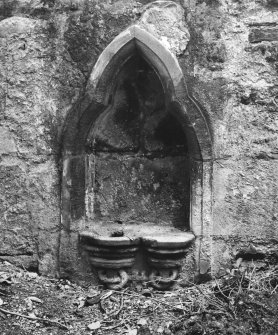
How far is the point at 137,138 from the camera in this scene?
155 inches

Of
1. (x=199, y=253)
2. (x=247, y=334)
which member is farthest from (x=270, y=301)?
(x=199, y=253)

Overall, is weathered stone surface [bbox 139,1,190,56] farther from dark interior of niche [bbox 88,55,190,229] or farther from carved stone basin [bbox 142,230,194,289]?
carved stone basin [bbox 142,230,194,289]

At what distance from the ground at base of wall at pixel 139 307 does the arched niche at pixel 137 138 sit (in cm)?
33

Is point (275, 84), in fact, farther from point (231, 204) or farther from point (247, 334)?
point (247, 334)

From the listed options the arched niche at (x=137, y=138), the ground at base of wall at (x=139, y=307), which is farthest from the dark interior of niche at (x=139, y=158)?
the ground at base of wall at (x=139, y=307)

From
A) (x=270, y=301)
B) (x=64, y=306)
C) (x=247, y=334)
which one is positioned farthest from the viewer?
(x=64, y=306)

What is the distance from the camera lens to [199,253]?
3.65m

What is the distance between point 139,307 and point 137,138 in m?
1.18


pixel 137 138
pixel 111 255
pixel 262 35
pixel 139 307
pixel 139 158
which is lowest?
pixel 139 307

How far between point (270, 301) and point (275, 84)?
54.8 inches

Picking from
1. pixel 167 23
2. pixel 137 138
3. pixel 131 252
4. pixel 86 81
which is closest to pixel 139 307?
pixel 131 252

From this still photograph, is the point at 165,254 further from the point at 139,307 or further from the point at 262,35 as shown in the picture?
the point at 262,35

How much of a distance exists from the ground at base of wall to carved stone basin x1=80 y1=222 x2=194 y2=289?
0.32 ft

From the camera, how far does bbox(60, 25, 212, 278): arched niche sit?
3637mm
